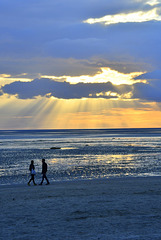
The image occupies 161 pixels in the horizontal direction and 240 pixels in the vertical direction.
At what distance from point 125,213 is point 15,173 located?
26.0 m

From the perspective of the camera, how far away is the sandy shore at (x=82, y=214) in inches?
520

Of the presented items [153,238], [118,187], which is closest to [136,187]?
[118,187]

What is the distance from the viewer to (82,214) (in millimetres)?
16547

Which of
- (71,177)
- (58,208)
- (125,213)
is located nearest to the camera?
(125,213)

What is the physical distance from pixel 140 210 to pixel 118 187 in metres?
8.74

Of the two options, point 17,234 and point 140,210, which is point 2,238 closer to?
point 17,234

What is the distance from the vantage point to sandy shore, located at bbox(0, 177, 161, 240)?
13.2m

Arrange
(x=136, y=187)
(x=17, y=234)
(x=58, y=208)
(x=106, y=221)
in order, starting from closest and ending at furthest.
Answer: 1. (x=17, y=234)
2. (x=106, y=221)
3. (x=58, y=208)
4. (x=136, y=187)

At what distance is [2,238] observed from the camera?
12.7 metres

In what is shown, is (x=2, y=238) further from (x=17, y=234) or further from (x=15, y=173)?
(x=15, y=173)

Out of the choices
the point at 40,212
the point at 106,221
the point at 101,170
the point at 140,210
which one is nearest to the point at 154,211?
the point at 140,210

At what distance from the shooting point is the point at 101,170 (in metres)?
41.8

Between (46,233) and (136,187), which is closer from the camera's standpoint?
(46,233)

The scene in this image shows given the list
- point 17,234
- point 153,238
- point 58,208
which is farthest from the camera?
point 58,208
